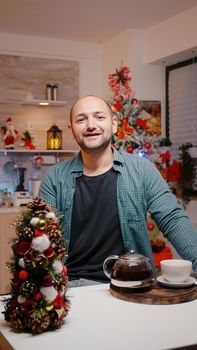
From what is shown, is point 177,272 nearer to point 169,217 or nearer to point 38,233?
point 169,217

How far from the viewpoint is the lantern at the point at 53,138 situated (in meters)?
5.37

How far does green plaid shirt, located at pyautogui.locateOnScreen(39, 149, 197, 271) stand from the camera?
6.56 ft

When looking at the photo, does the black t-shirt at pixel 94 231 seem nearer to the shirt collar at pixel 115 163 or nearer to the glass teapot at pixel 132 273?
the shirt collar at pixel 115 163

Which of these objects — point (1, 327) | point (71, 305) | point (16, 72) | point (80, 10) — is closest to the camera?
point (1, 327)

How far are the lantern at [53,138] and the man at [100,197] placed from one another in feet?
10.4

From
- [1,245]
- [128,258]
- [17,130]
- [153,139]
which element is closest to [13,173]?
[17,130]

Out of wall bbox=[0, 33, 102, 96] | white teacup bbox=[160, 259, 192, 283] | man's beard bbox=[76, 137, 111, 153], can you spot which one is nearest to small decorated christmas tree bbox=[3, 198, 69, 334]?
white teacup bbox=[160, 259, 192, 283]

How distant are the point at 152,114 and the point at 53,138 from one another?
112 centimetres

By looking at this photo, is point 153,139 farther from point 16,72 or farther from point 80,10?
point 16,72

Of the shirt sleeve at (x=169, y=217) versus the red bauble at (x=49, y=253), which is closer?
the red bauble at (x=49, y=253)

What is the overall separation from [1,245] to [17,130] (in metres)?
1.34

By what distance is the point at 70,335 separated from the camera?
4.06 ft

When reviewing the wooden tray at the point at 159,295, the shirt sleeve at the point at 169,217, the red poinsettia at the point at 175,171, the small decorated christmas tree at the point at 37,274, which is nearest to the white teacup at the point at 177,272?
the wooden tray at the point at 159,295

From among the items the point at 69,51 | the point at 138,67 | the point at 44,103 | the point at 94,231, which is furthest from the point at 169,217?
the point at 69,51
